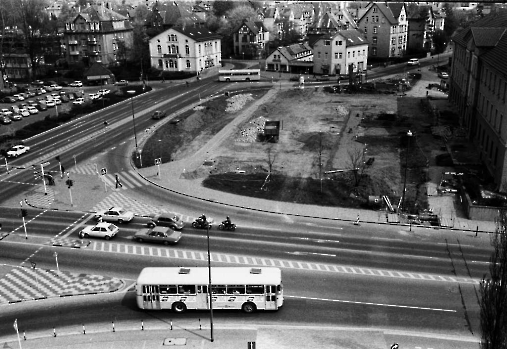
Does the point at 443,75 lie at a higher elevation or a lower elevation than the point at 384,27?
lower

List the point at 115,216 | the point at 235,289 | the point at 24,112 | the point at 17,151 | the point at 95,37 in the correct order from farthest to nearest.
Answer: the point at 95,37
the point at 24,112
the point at 17,151
the point at 115,216
the point at 235,289

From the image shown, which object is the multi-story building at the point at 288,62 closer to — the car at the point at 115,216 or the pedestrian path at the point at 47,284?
the car at the point at 115,216

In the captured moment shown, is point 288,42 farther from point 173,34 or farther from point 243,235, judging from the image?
point 243,235

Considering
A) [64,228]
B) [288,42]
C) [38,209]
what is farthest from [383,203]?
[288,42]

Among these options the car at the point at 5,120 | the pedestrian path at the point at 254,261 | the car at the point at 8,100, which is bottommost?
the pedestrian path at the point at 254,261

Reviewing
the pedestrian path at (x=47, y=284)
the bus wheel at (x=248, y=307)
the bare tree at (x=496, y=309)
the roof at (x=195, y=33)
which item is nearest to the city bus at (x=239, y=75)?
the roof at (x=195, y=33)

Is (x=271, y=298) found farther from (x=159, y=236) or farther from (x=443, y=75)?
(x=443, y=75)

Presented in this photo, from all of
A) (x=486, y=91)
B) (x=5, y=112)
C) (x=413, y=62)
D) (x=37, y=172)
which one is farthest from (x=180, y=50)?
(x=486, y=91)
